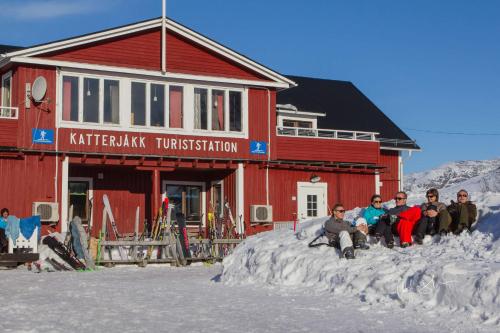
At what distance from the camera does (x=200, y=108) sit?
1050 inches

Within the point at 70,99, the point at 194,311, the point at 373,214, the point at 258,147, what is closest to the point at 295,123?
the point at 258,147

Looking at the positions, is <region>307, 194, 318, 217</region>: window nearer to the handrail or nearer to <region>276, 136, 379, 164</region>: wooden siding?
<region>276, 136, 379, 164</region>: wooden siding

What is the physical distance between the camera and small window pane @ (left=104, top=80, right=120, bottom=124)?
25.2 meters

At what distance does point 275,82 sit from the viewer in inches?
1101

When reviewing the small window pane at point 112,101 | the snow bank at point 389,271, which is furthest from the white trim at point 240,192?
the snow bank at point 389,271

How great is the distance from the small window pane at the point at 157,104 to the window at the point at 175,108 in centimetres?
27

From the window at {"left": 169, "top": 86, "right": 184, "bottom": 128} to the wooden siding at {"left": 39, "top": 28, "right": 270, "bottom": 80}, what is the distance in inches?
27.2

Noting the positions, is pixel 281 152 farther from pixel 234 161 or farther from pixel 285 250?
pixel 285 250

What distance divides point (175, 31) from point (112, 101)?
3235 mm

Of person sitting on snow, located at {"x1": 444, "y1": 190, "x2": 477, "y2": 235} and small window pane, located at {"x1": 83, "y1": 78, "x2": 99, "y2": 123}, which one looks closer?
person sitting on snow, located at {"x1": 444, "y1": 190, "x2": 477, "y2": 235}

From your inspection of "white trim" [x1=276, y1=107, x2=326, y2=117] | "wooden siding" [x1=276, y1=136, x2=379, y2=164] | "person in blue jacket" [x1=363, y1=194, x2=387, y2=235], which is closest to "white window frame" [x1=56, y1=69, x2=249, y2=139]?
"wooden siding" [x1=276, y1=136, x2=379, y2=164]

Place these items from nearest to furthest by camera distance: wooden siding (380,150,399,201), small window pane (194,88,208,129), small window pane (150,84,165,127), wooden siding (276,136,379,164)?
small window pane (150,84,165,127) → small window pane (194,88,208,129) → wooden siding (276,136,379,164) → wooden siding (380,150,399,201)

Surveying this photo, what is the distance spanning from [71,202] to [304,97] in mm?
12031

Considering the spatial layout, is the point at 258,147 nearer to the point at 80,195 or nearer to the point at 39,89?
the point at 80,195
